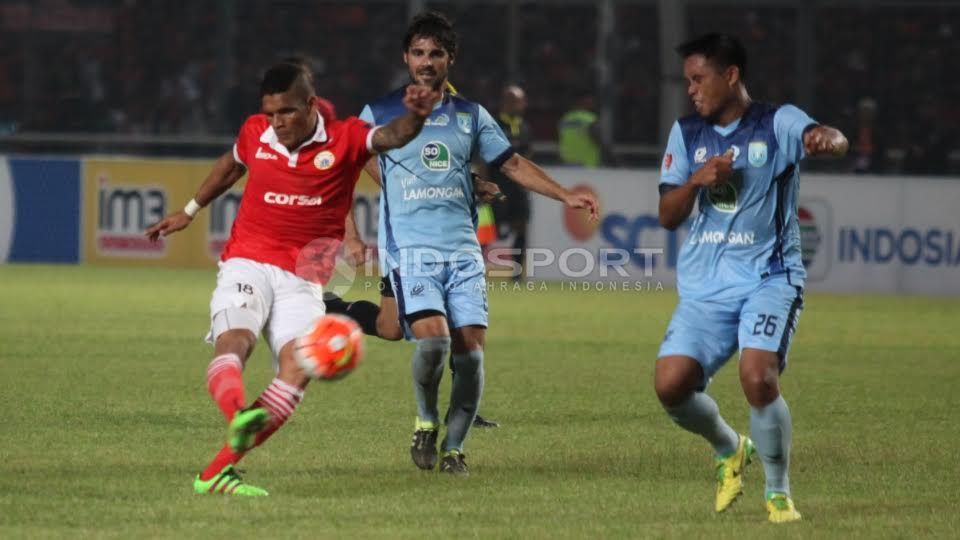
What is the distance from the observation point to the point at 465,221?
907cm

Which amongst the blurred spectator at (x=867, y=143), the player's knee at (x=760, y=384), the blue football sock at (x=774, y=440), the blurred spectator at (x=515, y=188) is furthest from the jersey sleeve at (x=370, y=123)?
the blurred spectator at (x=867, y=143)

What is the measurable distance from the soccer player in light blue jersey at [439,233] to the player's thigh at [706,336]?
1359 mm

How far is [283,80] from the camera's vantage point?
25.6 feet

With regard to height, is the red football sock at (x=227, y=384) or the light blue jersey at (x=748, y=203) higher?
the light blue jersey at (x=748, y=203)

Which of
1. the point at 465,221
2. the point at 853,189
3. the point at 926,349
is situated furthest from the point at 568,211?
the point at 465,221

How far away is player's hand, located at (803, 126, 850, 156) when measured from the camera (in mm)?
7062

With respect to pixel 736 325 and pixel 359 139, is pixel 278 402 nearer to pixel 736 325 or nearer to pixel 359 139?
pixel 359 139

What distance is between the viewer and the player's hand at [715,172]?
718 centimetres

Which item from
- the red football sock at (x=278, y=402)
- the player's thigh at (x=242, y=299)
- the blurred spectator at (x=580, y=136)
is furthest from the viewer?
the blurred spectator at (x=580, y=136)

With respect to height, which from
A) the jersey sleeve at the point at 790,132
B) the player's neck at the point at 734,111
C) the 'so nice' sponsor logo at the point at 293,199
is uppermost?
the player's neck at the point at 734,111

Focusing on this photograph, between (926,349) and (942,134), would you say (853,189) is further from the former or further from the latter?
(926,349)

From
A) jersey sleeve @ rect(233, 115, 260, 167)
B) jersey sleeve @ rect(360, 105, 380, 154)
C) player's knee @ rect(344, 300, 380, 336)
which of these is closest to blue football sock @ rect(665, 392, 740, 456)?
jersey sleeve @ rect(360, 105, 380, 154)

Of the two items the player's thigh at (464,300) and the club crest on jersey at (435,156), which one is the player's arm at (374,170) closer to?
the club crest on jersey at (435,156)

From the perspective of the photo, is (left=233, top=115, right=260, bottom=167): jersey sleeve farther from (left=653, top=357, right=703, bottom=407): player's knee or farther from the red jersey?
(left=653, top=357, right=703, bottom=407): player's knee
